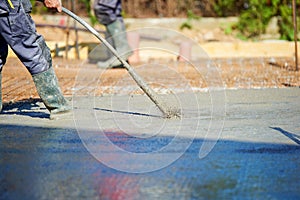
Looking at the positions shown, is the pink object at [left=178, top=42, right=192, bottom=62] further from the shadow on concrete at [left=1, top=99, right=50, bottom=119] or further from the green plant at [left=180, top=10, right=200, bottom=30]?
the shadow on concrete at [left=1, top=99, right=50, bottom=119]

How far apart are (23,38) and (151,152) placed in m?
1.48

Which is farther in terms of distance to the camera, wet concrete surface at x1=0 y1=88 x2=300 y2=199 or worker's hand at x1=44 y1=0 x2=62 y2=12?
worker's hand at x1=44 y1=0 x2=62 y2=12

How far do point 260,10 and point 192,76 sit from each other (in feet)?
17.3

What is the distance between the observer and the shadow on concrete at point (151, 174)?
3.07m

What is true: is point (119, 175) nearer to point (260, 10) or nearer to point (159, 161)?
point (159, 161)

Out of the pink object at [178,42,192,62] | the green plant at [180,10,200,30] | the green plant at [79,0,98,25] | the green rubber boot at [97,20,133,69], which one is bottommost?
the green plant at [180,10,200,30]

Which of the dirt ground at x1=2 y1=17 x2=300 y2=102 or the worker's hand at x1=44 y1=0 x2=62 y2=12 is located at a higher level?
the worker's hand at x1=44 y1=0 x2=62 y2=12

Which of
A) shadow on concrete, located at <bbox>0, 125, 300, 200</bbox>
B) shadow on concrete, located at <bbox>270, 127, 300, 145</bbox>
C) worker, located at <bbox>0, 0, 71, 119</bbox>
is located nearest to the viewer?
shadow on concrete, located at <bbox>0, 125, 300, 200</bbox>

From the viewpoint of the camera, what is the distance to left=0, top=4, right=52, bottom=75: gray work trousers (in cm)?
470

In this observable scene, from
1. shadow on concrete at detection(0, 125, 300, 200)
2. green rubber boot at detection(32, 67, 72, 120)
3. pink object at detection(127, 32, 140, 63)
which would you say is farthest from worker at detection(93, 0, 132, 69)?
shadow on concrete at detection(0, 125, 300, 200)

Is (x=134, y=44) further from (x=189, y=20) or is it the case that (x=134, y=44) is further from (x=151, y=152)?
(x=151, y=152)

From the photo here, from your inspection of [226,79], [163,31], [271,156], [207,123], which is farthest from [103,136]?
[163,31]

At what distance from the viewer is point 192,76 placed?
782 cm

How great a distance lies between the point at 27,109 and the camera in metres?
5.57
